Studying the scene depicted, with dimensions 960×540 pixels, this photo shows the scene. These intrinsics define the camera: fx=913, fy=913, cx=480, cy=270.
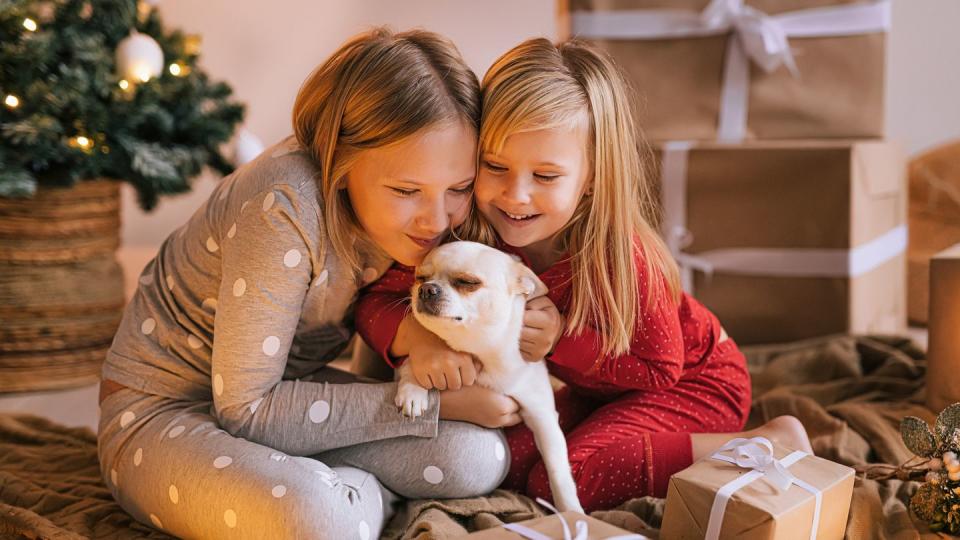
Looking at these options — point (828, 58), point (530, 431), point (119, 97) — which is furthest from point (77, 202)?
point (828, 58)

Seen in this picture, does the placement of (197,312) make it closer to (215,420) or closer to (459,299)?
(215,420)

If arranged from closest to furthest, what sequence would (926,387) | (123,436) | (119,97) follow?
(123,436) < (926,387) < (119,97)

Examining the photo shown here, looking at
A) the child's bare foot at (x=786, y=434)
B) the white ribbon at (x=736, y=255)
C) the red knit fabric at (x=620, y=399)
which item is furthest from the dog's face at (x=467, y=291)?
the white ribbon at (x=736, y=255)

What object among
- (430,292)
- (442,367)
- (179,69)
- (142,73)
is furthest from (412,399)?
(179,69)

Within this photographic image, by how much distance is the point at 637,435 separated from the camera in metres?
1.34

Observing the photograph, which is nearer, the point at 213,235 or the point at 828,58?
the point at 213,235

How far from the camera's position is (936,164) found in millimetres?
2535

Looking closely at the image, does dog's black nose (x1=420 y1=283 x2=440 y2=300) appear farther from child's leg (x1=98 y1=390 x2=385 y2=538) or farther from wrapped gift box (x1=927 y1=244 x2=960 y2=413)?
wrapped gift box (x1=927 y1=244 x2=960 y2=413)

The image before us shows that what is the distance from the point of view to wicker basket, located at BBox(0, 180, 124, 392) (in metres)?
1.93

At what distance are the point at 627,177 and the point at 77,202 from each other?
1.26 meters

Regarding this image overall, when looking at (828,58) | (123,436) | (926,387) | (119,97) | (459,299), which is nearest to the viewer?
(459,299)

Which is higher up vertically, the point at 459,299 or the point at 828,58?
the point at 828,58

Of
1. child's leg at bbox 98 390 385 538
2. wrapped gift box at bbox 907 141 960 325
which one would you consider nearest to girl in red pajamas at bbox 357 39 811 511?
child's leg at bbox 98 390 385 538

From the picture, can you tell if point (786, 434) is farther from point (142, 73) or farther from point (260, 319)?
point (142, 73)
